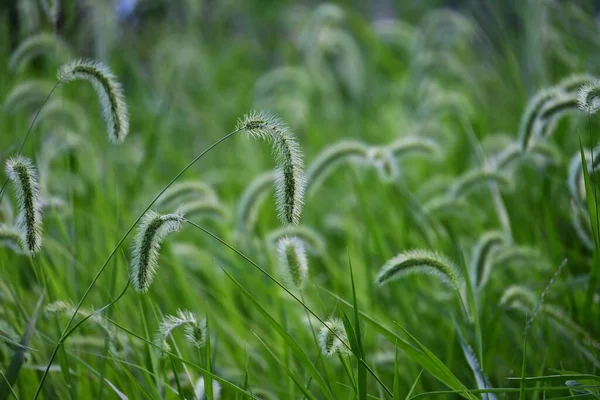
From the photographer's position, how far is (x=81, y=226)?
Answer: 2889 mm

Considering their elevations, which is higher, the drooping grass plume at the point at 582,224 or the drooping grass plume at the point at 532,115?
the drooping grass plume at the point at 532,115

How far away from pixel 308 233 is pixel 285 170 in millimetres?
866

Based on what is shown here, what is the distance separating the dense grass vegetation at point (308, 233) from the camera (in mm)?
1557

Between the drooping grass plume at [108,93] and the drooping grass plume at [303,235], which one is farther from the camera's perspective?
the drooping grass plume at [303,235]

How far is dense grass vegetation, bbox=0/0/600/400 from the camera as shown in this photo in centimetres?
156

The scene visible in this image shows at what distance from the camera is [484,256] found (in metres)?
2.07

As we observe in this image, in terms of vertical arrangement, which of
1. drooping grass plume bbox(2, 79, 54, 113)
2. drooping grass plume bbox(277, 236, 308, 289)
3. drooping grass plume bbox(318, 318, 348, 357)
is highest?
drooping grass plume bbox(2, 79, 54, 113)

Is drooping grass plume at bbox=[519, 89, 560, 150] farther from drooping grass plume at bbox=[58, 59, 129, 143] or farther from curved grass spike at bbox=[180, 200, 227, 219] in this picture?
drooping grass plume at bbox=[58, 59, 129, 143]

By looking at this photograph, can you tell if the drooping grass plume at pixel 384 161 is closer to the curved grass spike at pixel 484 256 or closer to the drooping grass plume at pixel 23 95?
the curved grass spike at pixel 484 256

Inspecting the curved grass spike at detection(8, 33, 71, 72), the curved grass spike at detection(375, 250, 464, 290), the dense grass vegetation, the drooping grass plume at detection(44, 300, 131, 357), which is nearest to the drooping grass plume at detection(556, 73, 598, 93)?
the dense grass vegetation

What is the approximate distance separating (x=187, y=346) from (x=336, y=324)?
Result: 933 millimetres

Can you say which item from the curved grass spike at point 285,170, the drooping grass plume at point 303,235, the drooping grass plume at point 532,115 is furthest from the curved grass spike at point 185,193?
the drooping grass plume at point 532,115

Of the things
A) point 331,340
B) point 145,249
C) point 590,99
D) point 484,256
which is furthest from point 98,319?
point 590,99

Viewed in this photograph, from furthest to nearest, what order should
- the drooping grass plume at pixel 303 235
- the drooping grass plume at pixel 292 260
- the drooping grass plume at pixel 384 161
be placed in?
the drooping grass plume at pixel 384 161
the drooping grass plume at pixel 303 235
the drooping grass plume at pixel 292 260
